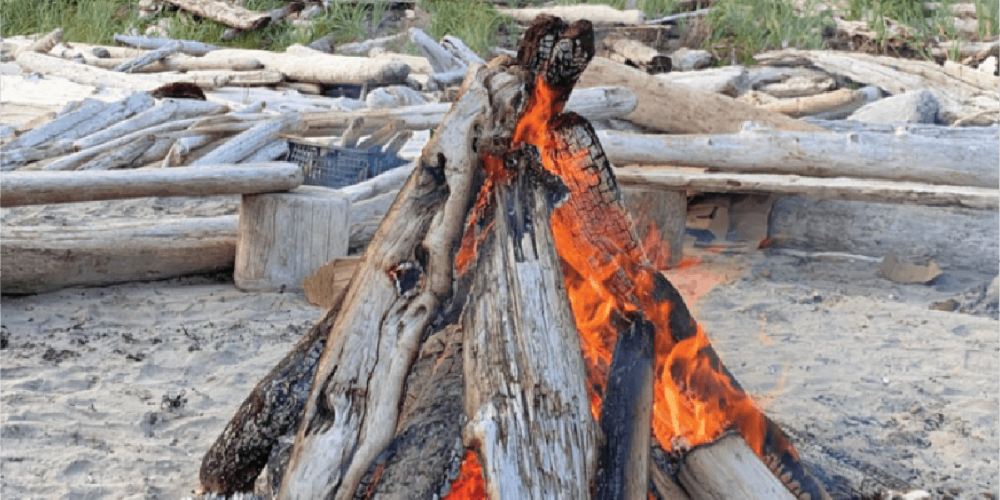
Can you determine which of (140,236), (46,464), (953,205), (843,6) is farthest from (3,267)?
(843,6)

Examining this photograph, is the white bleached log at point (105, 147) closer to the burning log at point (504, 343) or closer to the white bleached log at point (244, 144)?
the white bleached log at point (244, 144)

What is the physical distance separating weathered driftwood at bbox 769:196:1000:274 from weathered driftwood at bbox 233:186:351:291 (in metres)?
2.95

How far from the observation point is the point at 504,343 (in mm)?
2311

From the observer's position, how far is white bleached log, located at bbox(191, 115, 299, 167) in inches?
274

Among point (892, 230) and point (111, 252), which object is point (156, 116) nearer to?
point (111, 252)

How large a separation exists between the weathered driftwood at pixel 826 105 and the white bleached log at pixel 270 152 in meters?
4.36

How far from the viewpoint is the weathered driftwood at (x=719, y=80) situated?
33.8ft

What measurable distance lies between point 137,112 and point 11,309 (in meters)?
3.79

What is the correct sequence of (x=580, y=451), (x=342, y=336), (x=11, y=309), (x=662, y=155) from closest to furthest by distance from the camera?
(x=580, y=451) → (x=342, y=336) → (x=11, y=309) → (x=662, y=155)

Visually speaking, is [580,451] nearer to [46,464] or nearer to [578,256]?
[578,256]

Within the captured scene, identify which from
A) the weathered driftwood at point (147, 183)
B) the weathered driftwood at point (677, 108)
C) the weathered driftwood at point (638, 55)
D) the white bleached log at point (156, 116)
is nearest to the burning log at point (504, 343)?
the weathered driftwood at point (147, 183)

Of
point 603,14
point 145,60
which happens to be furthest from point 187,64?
point 603,14

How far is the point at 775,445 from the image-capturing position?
2.73 m

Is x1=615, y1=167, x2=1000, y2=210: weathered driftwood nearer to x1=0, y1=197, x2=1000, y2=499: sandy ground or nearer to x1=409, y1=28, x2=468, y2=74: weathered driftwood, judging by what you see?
x1=0, y1=197, x2=1000, y2=499: sandy ground
